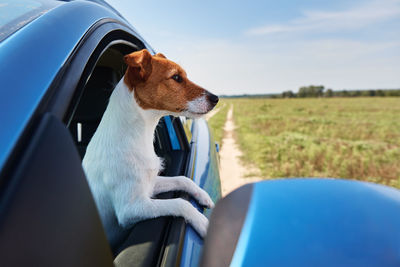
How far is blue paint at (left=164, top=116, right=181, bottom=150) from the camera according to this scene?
266 centimetres

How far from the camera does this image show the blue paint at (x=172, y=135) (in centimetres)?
266

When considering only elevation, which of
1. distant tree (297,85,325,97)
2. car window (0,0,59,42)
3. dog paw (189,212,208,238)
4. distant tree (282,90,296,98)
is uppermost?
car window (0,0,59,42)

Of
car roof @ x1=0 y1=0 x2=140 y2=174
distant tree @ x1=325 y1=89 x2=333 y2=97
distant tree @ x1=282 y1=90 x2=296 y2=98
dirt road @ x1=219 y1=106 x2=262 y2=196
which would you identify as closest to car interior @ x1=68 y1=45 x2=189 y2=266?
car roof @ x1=0 y1=0 x2=140 y2=174

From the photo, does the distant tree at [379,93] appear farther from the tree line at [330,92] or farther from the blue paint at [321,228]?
the blue paint at [321,228]

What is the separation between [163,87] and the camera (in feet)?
6.52

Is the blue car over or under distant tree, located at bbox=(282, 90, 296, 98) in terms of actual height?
over

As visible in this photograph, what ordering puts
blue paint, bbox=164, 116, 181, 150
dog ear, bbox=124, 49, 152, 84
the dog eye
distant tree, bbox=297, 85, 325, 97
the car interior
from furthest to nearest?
distant tree, bbox=297, 85, 325, 97 → blue paint, bbox=164, 116, 181, 150 → the car interior → the dog eye → dog ear, bbox=124, 49, 152, 84

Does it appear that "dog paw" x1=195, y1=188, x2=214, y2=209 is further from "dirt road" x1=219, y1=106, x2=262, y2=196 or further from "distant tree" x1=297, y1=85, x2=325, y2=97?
"distant tree" x1=297, y1=85, x2=325, y2=97

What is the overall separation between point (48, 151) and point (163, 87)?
1.45 m

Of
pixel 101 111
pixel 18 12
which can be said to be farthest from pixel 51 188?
pixel 101 111

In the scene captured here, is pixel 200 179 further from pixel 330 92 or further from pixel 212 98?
pixel 330 92

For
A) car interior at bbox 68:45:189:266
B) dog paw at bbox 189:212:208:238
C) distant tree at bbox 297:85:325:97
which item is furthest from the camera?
distant tree at bbox 297:85:325:97

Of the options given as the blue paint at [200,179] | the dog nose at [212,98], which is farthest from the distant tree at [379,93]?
the dog nose at [212,98]

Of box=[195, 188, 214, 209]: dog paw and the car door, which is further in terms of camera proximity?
box=[195, 188, 214, 209]: dog paw
